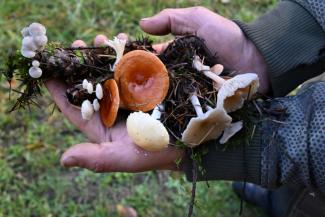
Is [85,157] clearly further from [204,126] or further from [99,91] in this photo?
[204,126]

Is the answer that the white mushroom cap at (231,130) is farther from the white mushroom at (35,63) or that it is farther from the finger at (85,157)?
the white mushroom at (35,63)

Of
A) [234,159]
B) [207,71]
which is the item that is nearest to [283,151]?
[234,159]

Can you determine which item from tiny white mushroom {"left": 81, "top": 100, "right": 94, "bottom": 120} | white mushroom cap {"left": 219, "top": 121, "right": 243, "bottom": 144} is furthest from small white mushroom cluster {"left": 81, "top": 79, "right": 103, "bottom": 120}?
white mushroom cap {"left": 219, "top": 121, "right": 243, "bottom": 144}

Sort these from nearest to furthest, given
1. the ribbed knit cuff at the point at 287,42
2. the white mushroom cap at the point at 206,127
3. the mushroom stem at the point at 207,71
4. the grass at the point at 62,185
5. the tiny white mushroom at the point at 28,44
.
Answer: the white mushroom cap at the point at 206,127 < the tiny white mushroom at the point at 28,44 < the mushroom stem at the point at 207,71 < the ribbed knit cuff at the point at 287,42 < the grass at the point at 62,185

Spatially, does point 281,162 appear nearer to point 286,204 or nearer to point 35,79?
point 286,204

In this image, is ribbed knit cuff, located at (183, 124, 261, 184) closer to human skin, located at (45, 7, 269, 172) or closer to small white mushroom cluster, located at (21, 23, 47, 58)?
human skin, located at (45, 7, 269, 172)

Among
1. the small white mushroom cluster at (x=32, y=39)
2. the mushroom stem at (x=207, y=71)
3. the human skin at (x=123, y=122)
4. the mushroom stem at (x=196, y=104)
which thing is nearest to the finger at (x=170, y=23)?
the human skin at (x=123, y=122)

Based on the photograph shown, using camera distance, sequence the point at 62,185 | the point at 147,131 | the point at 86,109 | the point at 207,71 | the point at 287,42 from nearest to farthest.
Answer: the point at 147,131 → the point at 86,109 → the point at 207,71 → the point at 287,42 → the point at 62,185
